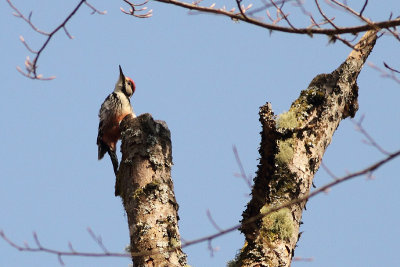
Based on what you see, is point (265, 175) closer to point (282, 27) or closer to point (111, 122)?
point (282, 27)

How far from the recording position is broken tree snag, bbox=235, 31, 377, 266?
3.71 metres

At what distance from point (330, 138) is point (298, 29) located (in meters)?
1.63

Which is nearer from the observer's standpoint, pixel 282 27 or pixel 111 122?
pixel 282 27

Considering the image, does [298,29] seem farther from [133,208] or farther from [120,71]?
[120,71]

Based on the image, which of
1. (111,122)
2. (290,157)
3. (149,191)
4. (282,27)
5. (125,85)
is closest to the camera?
(282,27)

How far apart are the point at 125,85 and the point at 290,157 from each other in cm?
515

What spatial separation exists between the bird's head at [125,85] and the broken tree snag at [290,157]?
185 inches

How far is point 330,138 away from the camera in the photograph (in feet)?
14.0

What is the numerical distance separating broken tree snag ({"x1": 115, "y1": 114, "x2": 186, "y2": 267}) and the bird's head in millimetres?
4358

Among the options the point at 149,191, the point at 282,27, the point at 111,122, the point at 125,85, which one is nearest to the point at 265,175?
the point at 149,191

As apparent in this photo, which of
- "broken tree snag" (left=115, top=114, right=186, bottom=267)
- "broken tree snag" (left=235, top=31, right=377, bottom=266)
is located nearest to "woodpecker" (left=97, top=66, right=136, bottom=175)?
"broken tree snag" (left=115, top=114, right=186, bottom=267)

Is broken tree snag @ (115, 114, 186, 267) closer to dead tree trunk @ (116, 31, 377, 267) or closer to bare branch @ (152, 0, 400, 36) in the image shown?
dead tree trunk @ (116, 31, 377, 267)

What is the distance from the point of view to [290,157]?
403 centimetres

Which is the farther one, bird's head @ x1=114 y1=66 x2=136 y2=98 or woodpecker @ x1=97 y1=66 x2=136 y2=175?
bird's head @ x1=114 y1=66 x2=136 y2=98
